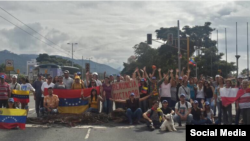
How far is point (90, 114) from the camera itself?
561 inches

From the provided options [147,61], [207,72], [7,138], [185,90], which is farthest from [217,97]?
[147,61]

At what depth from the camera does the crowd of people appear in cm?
1355

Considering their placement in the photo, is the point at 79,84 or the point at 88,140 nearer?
the point at 88,140

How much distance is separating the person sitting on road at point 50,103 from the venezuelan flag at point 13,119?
5.73 ft

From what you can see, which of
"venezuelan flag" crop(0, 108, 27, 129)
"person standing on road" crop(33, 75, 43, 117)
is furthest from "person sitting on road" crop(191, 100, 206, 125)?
"person standing on road" crop(33, 75, 43, 117)

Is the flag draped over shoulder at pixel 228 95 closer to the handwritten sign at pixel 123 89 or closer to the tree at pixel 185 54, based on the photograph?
the handwritten sign at pixel 123 89

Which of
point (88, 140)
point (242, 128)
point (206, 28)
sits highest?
point (206, 28)

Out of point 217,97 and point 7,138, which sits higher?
point 217,97

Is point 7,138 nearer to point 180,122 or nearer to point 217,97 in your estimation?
point 180,122

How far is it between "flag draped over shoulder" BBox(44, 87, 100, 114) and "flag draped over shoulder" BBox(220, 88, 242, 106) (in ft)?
17.6

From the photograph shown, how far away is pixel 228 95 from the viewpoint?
43.9 ft

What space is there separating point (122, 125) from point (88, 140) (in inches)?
126

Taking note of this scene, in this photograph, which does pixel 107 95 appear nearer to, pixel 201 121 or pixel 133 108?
pixel 133 108

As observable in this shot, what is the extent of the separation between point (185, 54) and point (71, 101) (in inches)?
1675
